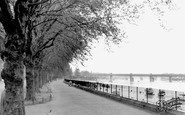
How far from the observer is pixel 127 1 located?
50.0 ft

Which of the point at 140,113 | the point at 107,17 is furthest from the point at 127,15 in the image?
the point at 140,113

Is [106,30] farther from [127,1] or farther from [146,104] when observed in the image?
[146,104]

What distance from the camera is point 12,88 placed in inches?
441

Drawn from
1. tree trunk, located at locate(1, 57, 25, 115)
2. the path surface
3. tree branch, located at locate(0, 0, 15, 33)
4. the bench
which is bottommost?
the path surface

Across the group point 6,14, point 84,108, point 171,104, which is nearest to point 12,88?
point 6,14

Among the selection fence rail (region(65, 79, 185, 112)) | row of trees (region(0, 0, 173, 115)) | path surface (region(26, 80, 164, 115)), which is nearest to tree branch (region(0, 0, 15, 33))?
row of trees (region(0, 0, 173, 115))

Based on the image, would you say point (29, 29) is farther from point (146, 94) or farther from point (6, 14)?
point (146, 94)

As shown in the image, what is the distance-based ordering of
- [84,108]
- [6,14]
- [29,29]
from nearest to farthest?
[6,14] < [29,29] < [84,108]

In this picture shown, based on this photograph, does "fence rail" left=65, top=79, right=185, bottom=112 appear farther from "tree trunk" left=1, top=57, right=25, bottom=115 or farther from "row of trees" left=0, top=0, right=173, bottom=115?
"tree trunk" left=1, top=57, right=25, bottom=115

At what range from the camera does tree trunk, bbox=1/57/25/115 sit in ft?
36.3

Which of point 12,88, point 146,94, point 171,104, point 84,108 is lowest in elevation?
point 84,108

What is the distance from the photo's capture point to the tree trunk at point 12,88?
11.1 metres

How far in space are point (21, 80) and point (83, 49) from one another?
16508 millimetres

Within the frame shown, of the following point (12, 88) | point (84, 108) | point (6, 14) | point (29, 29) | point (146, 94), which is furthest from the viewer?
point (146, 94)
